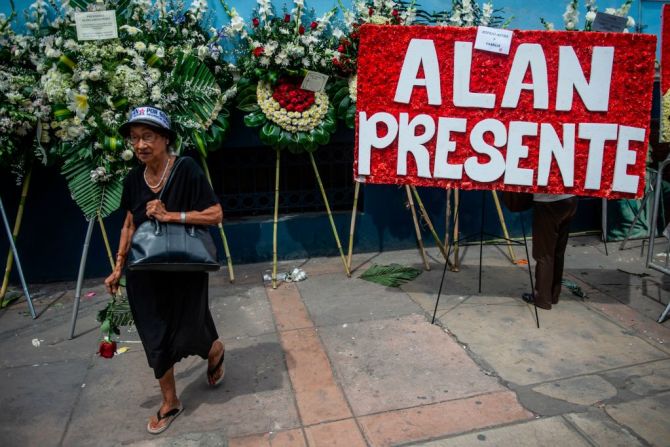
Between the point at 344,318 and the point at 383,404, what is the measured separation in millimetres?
1322

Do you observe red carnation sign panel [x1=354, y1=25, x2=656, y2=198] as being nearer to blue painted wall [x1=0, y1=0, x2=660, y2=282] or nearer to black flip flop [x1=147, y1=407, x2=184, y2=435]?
blue painted wall [x1=0, y1=0, x2=660, y2=282]

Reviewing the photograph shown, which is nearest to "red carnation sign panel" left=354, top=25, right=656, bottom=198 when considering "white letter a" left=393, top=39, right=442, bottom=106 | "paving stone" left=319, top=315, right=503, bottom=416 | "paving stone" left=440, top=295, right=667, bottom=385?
"white letter a" left=393, top=39, right=442, bottom=106

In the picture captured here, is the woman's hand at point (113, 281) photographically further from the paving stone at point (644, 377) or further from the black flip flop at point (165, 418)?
the paving stone at point (644, 377)

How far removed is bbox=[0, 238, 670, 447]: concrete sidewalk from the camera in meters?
3.09

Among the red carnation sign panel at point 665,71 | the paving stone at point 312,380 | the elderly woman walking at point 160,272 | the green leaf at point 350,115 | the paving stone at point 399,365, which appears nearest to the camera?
the elderly woman walking at point 160,272

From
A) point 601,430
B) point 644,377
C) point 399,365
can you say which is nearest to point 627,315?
point 644,377

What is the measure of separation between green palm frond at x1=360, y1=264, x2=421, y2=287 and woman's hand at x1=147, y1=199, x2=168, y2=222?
291cm

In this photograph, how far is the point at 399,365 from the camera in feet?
12.4

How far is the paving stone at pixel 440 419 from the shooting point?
3033 millimetres

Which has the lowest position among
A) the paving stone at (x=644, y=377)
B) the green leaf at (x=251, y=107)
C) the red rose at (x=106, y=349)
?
the paving stone at (x=644, y=377)

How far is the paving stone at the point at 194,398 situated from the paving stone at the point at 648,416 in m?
1.91

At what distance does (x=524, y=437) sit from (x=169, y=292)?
2.14 meters

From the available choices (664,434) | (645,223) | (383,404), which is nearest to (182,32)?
(383,404)

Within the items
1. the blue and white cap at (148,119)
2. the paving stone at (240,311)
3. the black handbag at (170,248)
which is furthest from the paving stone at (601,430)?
the blue and white cap at (148,119)
